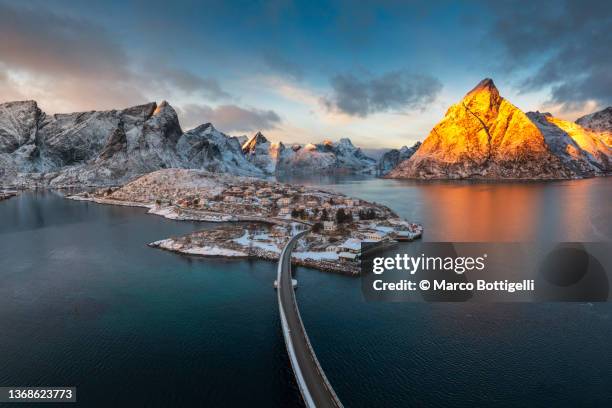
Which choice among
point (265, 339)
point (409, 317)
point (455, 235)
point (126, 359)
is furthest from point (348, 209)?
point (126, 359)

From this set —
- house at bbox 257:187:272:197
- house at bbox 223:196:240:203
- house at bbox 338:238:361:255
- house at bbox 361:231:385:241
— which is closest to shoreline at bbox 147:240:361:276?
house at bbox 338:238:361:255

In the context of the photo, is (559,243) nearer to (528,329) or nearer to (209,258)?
(528,329)

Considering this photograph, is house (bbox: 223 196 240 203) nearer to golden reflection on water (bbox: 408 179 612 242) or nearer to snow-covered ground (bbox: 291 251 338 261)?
golden reflection on water (bbox: 408 179 612 242)

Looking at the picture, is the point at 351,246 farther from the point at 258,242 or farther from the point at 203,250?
the point at 203,250

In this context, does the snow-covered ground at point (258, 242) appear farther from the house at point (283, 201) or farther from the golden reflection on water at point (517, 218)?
the house at point (283, 201)

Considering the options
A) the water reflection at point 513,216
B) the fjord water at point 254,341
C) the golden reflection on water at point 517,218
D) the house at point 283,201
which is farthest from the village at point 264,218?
the golden reflection on water at point 517,218

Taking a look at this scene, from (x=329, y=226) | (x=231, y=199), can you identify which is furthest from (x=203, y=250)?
(x=231, y=199)
